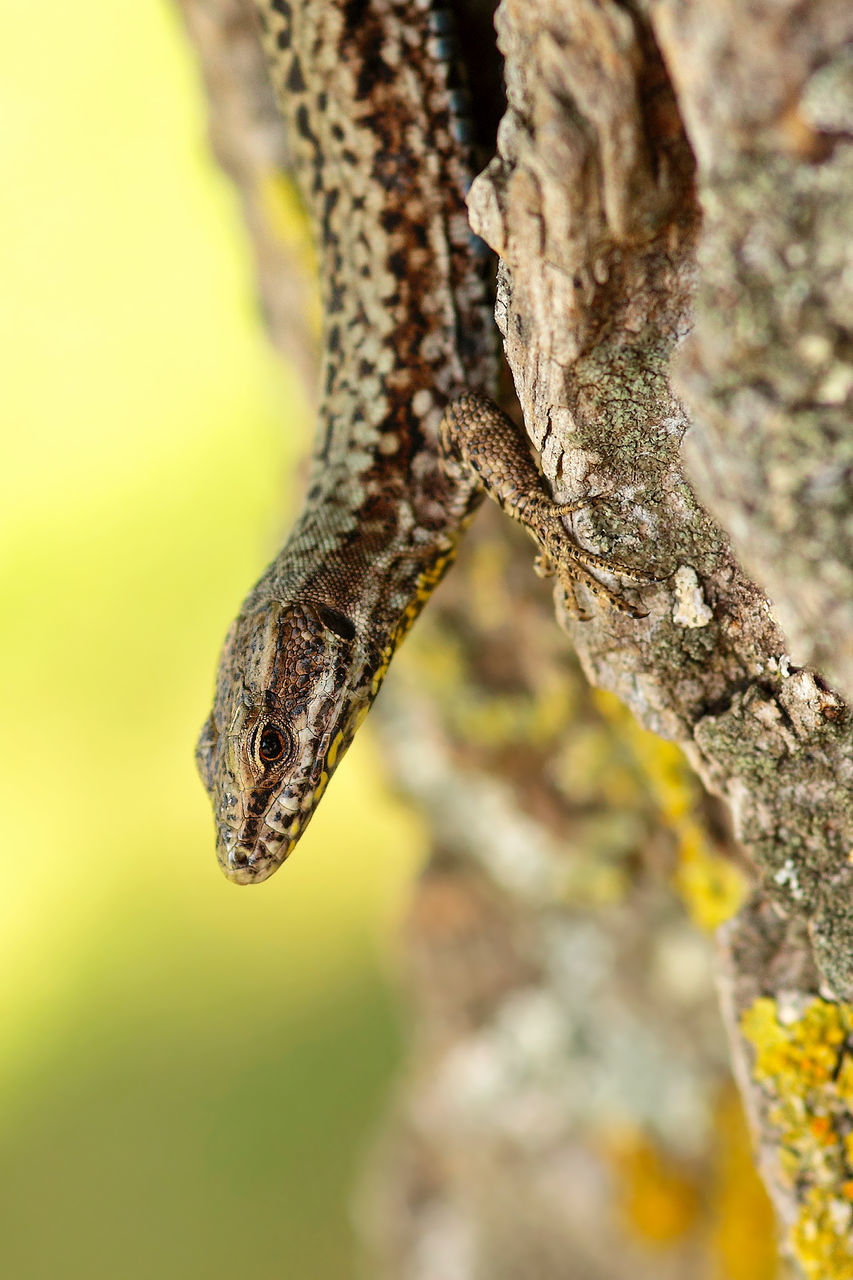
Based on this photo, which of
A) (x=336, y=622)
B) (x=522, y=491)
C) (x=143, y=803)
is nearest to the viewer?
(x=522, y=491)

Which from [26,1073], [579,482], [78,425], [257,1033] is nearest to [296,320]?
[579,482]

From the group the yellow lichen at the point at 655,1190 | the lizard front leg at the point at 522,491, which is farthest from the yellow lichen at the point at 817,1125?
the yellow lichen at the point at 655,1190

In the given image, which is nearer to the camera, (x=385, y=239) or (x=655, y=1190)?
(x=385, y=239)

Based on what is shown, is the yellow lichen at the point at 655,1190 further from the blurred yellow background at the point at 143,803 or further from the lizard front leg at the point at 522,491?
the lizard front leg at the point at 522,491

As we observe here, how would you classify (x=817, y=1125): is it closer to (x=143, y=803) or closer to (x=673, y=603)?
(x=673, y=603)

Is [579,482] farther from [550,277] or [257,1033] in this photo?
[257,1033]

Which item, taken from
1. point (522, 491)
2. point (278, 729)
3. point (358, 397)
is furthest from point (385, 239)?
point (278, 729)

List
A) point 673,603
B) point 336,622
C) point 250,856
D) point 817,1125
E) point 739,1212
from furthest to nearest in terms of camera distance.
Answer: point 739,1212 < point 336,622 < point 250,856 < point 817,1125 < point 673,603
